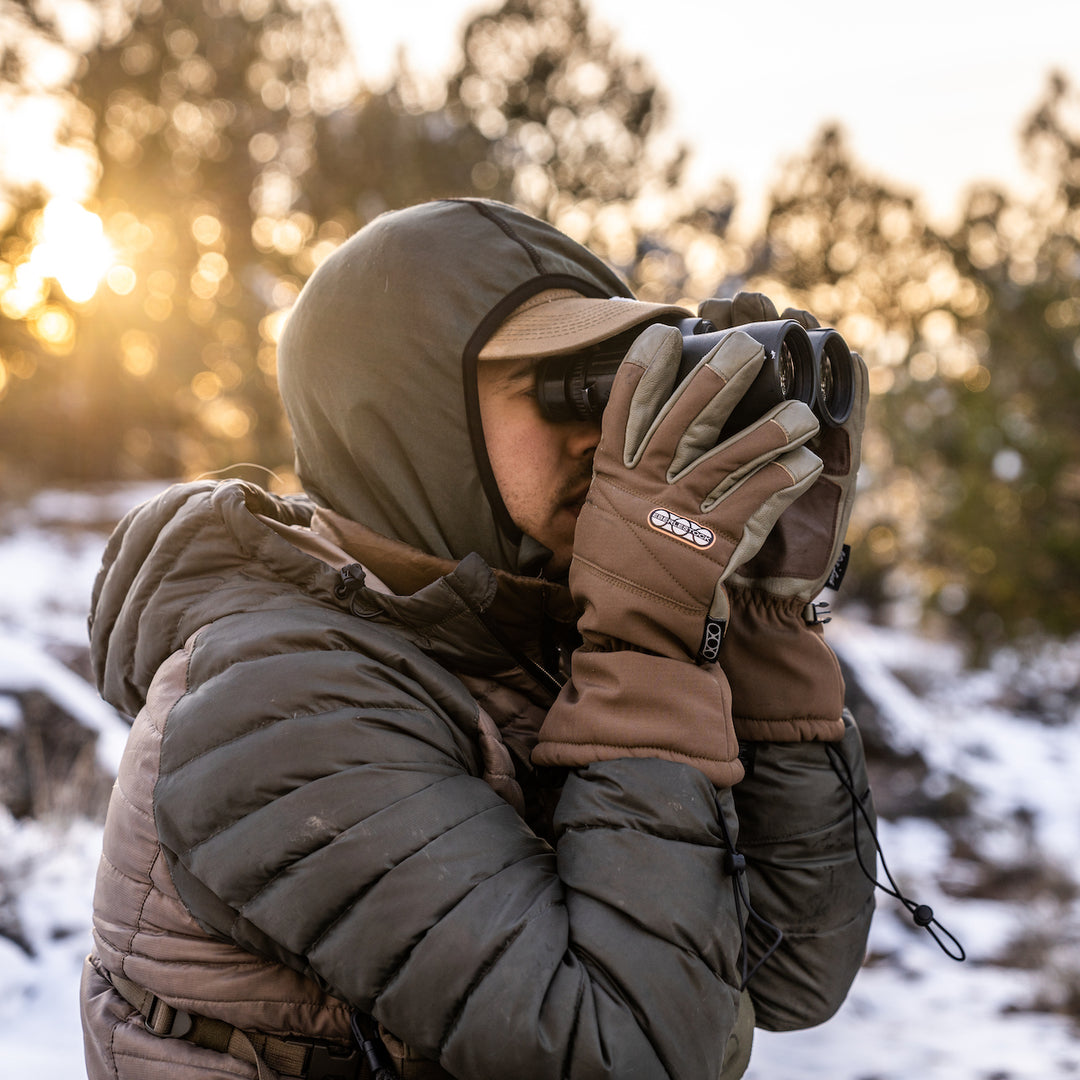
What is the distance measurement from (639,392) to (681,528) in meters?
0.20

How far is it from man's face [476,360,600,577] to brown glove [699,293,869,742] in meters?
0.32

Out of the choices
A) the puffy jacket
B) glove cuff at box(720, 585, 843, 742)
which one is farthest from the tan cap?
glove cuff at box(720, 585, 843, 742)

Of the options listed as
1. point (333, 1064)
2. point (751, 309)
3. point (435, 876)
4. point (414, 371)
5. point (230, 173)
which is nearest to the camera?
point (435, 876)

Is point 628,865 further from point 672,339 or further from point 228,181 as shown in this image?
point 228,181

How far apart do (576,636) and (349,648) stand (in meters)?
0.50

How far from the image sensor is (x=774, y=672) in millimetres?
1596

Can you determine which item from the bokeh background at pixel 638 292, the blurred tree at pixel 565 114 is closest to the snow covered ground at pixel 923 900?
the bokeh background at pixel 638 292

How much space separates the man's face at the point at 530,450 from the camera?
1567 mm

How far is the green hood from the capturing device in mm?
1516

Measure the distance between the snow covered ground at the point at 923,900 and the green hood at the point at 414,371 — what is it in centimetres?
182

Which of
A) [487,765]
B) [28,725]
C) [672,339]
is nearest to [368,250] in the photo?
[672,339]

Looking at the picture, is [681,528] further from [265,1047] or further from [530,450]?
[265,1047]

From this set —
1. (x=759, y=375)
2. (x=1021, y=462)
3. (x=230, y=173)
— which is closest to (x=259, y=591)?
(x=759, y=375)

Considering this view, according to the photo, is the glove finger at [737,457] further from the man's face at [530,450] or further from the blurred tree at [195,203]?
the blurred tree at [195,203]
